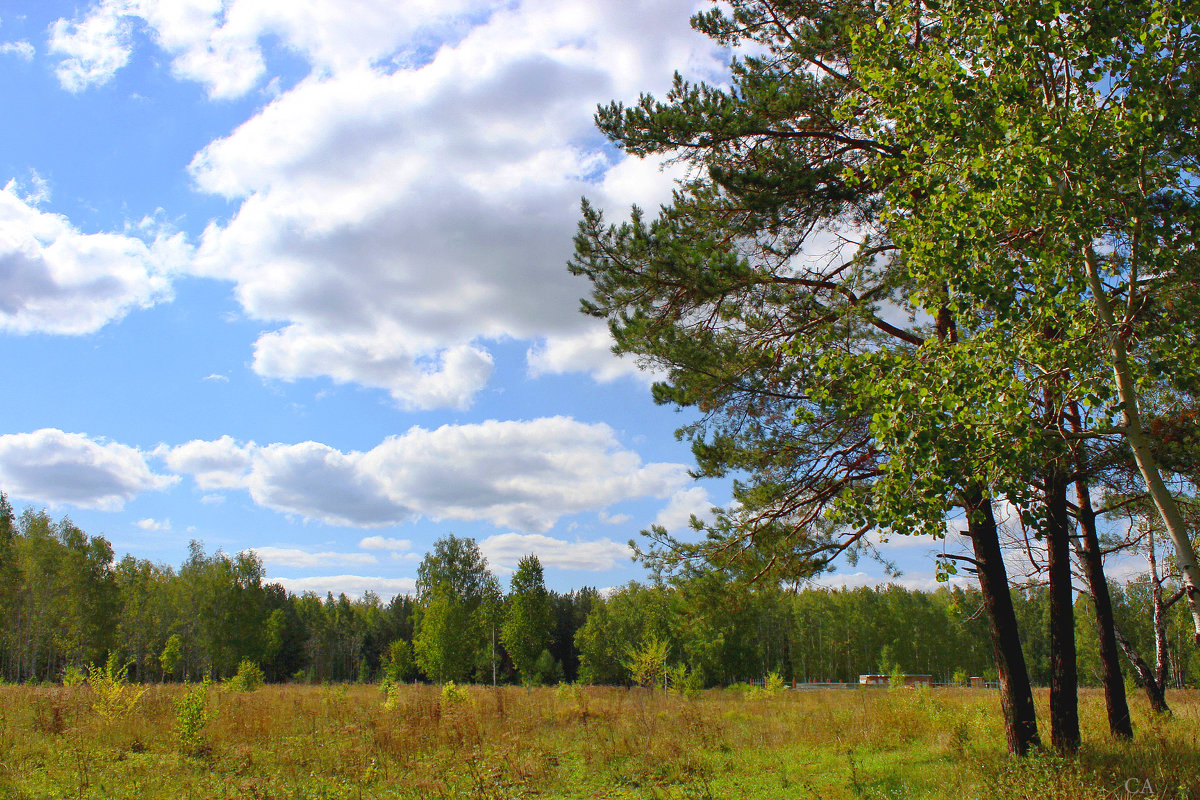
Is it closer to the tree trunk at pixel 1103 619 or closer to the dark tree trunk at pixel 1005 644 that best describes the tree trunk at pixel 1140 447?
the dark tree trunk at pixel 1005 644

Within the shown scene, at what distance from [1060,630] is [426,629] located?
103 feet

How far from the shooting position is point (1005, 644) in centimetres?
791

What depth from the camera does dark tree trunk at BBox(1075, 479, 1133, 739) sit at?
32.2 ft

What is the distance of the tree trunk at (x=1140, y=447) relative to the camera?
494 cm

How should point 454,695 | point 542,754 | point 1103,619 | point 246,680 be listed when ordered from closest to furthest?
point 1103,619 → point 542,754 → point 454,695 → point 246,680

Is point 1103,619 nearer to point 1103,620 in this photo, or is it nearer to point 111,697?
point 1103,620

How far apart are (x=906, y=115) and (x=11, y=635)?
158ft

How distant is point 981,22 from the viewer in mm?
5957

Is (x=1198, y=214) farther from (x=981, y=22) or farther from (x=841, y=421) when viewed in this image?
(x=841, y=421)

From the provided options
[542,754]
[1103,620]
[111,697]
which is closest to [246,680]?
[111,697]

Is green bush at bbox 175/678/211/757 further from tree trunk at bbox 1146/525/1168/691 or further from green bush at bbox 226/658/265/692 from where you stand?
tree trunk at bbox 1146/525/1168/691

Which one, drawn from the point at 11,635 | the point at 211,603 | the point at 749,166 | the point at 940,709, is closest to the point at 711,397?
the point at 749,166

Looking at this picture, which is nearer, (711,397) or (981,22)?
(981,22)

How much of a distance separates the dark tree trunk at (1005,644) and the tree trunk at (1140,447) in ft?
7.64
